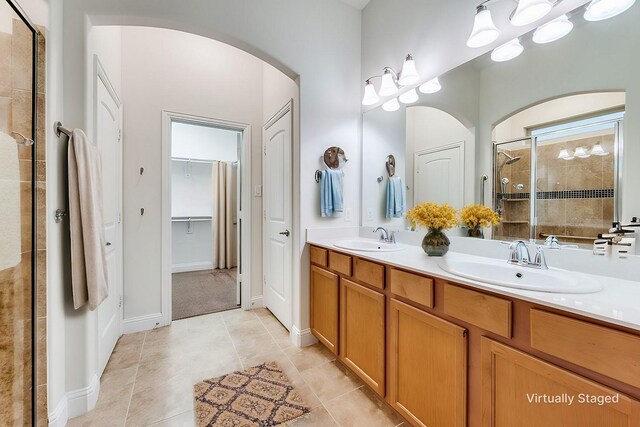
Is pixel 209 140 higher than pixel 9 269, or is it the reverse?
pixel 209 140

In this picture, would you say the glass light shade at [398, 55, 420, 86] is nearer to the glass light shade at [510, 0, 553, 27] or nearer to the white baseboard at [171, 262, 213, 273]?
Answer: the glass light shade at [510, 0, 553, 27]

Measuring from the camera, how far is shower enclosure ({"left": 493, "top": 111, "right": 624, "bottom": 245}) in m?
1.14

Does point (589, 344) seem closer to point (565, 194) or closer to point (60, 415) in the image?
point (565, 194)

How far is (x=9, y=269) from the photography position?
1.19 metres

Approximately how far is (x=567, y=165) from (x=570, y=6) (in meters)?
0.71

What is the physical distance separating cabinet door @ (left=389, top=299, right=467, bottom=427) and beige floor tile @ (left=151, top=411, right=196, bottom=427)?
1.08m

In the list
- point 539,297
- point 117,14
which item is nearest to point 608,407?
point 539,297

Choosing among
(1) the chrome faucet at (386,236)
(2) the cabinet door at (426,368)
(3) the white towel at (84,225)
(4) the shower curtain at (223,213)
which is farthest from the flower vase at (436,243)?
(4) the shower curtain at (223,213)

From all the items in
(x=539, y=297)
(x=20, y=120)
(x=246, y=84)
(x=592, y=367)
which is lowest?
(x=592, y=367)

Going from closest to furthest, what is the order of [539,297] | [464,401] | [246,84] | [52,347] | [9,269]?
[539,297], [464,401], [9,269], [52,347], [246,84]

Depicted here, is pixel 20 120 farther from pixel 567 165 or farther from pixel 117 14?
pixel 567 165

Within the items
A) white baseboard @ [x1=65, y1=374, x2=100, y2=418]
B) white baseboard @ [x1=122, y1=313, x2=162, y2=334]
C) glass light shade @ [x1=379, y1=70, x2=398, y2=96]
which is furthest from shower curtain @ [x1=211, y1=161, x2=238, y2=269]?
glass light shade @ [x1=379, y1=70, x2=398, y2=96]

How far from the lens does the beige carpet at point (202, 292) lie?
9.77ft

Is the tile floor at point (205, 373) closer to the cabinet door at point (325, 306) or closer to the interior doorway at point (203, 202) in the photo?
the cabinet door at point (325, 306)
